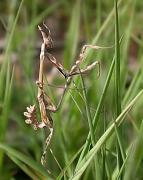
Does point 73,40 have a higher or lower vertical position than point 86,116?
higher

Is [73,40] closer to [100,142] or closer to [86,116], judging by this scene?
[86,116]

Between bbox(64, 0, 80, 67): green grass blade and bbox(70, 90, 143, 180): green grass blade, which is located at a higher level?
bbox(64, 0, 80, 67): green grass blade

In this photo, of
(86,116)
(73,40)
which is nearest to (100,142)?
(86,116)

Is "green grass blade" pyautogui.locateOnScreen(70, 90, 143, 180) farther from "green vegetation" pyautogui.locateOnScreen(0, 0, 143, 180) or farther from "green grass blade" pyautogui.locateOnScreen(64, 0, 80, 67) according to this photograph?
"green grass blade" pyautogui.locateOnScreen(64, 0, 80, 67)

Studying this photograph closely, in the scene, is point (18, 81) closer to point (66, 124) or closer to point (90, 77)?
point (90, 77)

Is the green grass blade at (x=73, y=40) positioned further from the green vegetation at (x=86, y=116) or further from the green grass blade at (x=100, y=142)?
the green grass blade at (x=100, y=142)

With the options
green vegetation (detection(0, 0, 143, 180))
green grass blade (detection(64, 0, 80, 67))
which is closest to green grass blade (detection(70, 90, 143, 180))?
green vegetation (detection(0, 0, 143, 180))

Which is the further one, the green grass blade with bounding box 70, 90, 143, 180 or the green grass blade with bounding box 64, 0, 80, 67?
the green grass blade with bounding box 64, 0, 80, 67

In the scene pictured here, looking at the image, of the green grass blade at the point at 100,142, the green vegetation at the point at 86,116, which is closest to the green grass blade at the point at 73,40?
the green vegetation at the point at 86,116
